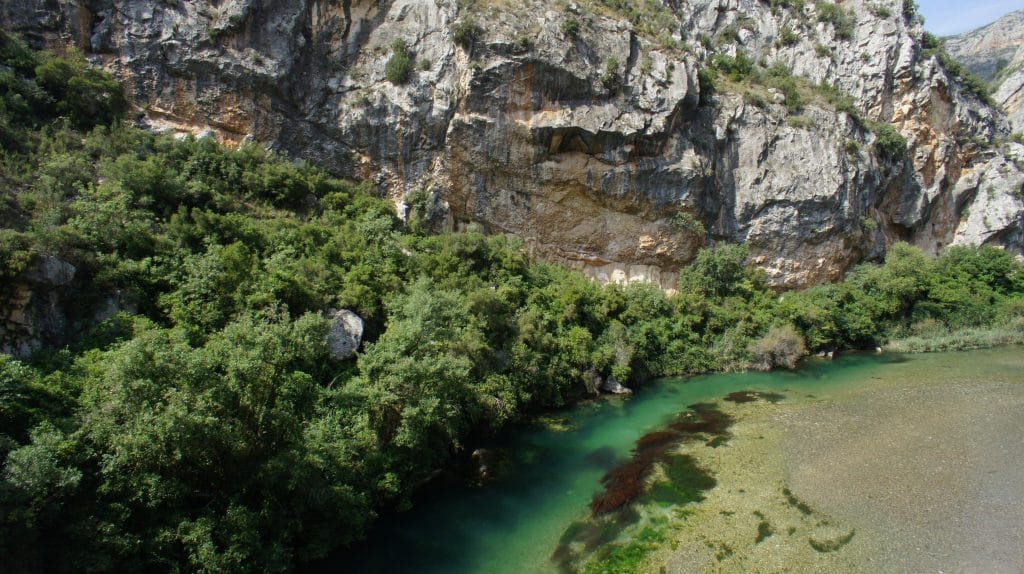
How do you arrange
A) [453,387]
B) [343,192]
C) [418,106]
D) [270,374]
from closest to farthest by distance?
[270,374], [453,387], [343,192], [418,106]

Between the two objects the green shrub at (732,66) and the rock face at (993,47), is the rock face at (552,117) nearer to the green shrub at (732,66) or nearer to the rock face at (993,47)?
the green shrub at (732,66)

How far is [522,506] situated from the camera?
12898 millimetres

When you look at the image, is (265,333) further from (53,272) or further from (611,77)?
(611,77)

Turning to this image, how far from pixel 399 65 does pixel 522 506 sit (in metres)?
24.3

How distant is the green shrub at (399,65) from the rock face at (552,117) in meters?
0.47

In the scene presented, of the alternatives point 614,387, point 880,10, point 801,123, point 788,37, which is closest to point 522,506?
point 614,387

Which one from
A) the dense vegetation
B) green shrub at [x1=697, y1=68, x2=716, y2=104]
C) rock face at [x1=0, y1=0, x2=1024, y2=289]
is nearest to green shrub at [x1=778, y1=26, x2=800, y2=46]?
rock face at [x1=0, y1=0, x2=1024, y2=289]

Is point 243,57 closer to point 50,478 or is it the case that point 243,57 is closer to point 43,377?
point 43,377

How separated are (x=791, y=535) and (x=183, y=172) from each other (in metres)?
25.1

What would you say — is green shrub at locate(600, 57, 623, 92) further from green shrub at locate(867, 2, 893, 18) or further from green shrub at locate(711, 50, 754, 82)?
green shrub at locate(867, 2, 893, 18)

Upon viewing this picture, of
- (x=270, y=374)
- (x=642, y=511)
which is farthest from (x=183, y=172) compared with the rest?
(x=642, y=511)

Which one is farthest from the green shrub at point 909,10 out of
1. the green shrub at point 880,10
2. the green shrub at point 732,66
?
the green shrub at point 732,66

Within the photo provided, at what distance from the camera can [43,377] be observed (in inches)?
392

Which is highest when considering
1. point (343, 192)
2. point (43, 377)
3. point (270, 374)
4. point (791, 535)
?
point (343, 192)
